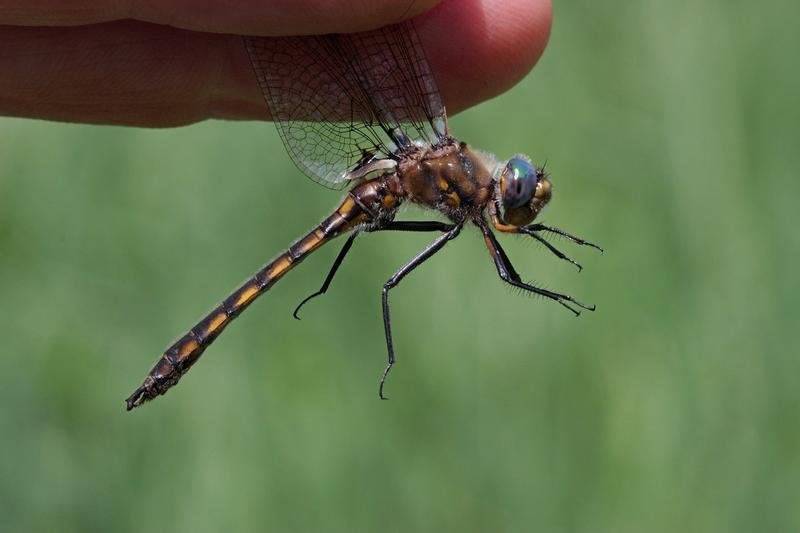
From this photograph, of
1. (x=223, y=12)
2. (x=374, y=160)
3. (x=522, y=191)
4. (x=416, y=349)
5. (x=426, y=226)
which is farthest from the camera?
(x=416, y=349)

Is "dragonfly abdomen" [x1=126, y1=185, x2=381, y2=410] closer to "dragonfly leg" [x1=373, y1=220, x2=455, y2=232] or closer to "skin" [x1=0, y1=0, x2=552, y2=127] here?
"dragonfly leg" [x1=373, y1=220, x2=455, y2=232]

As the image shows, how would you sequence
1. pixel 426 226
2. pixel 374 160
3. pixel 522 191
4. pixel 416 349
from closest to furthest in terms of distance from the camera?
pixel 522 191 < pixel 426 226 < pixel 374 160 < pixel 416 349

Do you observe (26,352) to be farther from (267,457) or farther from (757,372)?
(757,372)

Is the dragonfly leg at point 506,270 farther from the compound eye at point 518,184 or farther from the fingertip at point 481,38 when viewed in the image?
the fingertip at point 481,38

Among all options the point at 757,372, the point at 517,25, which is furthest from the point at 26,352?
the point at 757,372

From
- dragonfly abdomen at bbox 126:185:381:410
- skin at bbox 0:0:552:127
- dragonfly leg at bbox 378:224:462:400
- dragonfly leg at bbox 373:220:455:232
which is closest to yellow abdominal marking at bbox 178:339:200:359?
dragonfly abdomen at bbox 126:185:381:410

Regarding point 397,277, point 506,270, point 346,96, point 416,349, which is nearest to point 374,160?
point 346,96

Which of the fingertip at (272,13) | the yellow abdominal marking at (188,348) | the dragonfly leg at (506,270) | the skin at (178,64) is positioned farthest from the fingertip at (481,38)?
the yellow abdominal marking at (188,348)

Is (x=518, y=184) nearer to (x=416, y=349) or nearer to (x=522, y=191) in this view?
(x=522, y=191)
